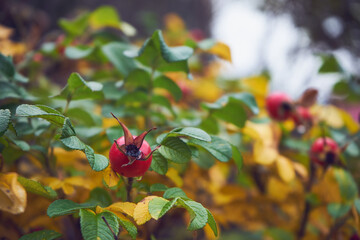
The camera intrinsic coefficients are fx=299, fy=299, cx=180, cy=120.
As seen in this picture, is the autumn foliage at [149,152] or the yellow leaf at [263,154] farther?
the yellow leaf at [263,154]

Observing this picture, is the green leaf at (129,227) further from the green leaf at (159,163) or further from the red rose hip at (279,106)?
the red rose hip at (279,106)

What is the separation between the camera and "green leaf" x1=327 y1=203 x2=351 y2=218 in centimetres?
64

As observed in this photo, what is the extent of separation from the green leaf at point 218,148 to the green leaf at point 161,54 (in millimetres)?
151

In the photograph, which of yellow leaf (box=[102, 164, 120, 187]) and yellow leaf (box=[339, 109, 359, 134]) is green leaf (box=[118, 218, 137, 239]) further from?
yellow leaf (box=[339, 109, 359, 134])

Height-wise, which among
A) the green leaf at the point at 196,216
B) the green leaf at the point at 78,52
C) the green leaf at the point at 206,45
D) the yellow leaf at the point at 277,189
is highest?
the green leaf at the point at 206,45

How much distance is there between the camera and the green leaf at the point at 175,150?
44cm

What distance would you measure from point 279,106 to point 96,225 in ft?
2.10

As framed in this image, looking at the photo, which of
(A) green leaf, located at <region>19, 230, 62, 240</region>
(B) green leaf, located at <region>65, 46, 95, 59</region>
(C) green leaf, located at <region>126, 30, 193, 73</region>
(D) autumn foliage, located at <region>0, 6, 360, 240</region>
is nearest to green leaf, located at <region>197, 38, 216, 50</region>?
(D) autumn foliage, located at <region>0, 6, 360, 240</region>

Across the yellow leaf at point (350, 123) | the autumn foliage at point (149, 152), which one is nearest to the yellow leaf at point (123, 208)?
the autumn foliage at point (149, 152)

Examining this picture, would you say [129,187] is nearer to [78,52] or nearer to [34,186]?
[34,186]

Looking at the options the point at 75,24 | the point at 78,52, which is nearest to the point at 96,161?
the point at 78,52

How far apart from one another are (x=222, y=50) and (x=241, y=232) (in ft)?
3.96

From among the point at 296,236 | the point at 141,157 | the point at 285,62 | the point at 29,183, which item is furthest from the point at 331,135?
the point at 285,62

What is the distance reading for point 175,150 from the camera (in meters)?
0.44
